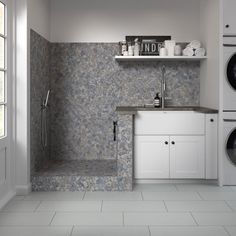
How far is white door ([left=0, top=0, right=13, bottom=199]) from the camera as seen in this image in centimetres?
394

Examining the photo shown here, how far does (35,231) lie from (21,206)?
0.75 metres

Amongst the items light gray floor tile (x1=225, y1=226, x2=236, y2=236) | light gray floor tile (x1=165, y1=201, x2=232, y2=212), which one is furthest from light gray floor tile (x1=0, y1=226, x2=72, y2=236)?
light gray floor tile (x1=225, y1=226, x2=236, y2=236)

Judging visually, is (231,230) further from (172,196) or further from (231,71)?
(231,71)

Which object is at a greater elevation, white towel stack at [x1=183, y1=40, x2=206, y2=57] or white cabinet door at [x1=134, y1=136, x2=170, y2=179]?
white towel stack at [x1=183, y1=40, x2=206, y2=57]

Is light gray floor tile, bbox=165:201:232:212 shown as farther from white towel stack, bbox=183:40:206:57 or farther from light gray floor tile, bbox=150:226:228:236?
white towel stack, bbox=183:40:206:57

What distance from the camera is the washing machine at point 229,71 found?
15.0 feet

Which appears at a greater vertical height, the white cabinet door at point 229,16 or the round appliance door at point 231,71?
the white cabinet door at point 229,16

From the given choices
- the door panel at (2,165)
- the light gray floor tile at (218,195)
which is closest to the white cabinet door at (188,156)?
the light gray floor tile at (218,195)

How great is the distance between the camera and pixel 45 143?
4973 millimetres

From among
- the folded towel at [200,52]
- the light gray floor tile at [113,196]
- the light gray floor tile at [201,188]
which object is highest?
the folded towel at [200,52]

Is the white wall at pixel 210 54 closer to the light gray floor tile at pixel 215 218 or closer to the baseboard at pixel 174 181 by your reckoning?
the baseboard at pixel 174 181

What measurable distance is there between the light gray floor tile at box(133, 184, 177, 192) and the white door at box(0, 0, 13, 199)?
138 cm

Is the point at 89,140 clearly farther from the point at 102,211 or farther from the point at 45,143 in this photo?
the point at 102,211

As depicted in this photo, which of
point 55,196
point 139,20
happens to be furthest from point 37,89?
point 139,20
